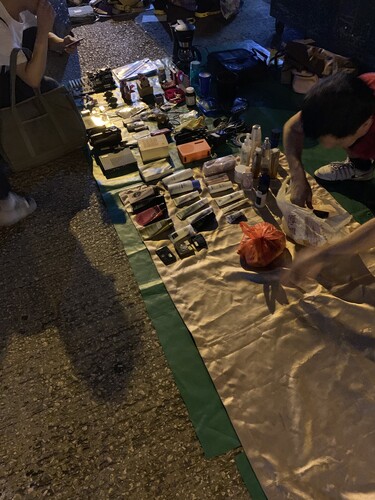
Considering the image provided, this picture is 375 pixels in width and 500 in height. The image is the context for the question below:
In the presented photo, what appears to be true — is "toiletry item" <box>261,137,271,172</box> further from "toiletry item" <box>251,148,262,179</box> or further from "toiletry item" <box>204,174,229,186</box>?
"toiletry item" <box>204,174,229,186</box>

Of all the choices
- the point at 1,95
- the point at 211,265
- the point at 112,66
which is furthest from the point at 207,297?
the point at 112,66

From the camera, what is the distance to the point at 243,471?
4.05 feet

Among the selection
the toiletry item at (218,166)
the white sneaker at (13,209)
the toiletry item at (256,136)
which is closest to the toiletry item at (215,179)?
the toiletry item at (218,166)

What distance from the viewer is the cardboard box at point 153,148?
2303mm

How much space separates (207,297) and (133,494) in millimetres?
754

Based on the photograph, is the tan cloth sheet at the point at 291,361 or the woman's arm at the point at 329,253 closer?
the tan cloth sheet at the point at 291,361

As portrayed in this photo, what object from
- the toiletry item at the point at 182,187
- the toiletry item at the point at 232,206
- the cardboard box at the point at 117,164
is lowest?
the toiletry item at the point at 232,206

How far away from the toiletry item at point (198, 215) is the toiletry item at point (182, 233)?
0.06 m

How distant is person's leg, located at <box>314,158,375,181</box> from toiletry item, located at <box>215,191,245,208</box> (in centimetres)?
45

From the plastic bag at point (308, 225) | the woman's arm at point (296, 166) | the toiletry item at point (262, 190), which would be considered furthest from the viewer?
the toiletry item at point (262, 190)

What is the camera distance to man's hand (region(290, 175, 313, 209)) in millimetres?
1799

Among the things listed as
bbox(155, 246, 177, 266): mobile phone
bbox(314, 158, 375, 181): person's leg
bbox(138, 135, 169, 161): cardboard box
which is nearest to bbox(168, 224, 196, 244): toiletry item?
bbox(155, 246, 177, 266): mobile phone

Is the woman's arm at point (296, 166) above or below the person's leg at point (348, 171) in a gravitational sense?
above

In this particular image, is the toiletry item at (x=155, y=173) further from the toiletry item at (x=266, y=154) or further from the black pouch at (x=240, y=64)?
the black pouch at (x=240, y=64)
